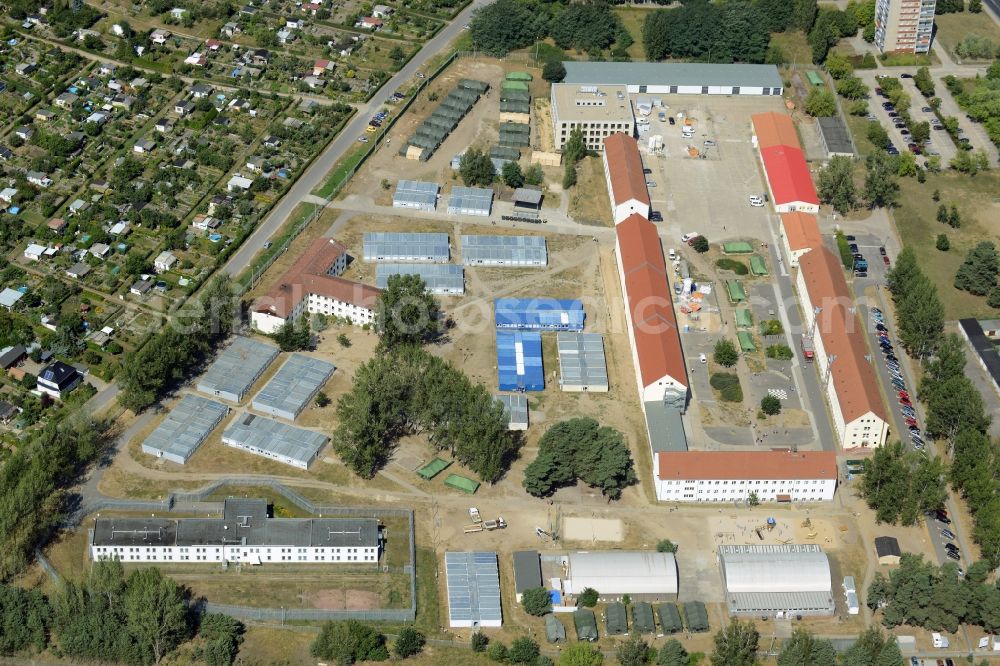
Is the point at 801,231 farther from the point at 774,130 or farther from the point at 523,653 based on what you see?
the point at 523,653

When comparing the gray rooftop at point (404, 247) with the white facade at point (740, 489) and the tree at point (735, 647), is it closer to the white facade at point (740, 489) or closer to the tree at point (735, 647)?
the white facade at point (740, 489)

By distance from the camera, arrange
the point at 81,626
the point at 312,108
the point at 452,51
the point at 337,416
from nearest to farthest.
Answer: the point at 81,626
the point at 337,416
the point at 312,108
the point at 452,51

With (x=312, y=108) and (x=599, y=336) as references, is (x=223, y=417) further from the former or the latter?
(x=312, y=108)

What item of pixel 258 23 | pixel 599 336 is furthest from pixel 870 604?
pixel 258 23

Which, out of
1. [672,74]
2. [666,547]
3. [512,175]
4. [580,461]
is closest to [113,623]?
[580,461]

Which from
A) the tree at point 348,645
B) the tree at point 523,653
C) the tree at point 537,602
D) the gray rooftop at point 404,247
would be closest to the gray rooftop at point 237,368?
the gray rooftop at point 404,247

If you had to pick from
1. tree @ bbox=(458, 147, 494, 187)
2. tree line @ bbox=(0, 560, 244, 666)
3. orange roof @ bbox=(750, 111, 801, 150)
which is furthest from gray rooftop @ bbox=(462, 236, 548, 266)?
tree line @ bbox=(0, 560, 244, 666)
